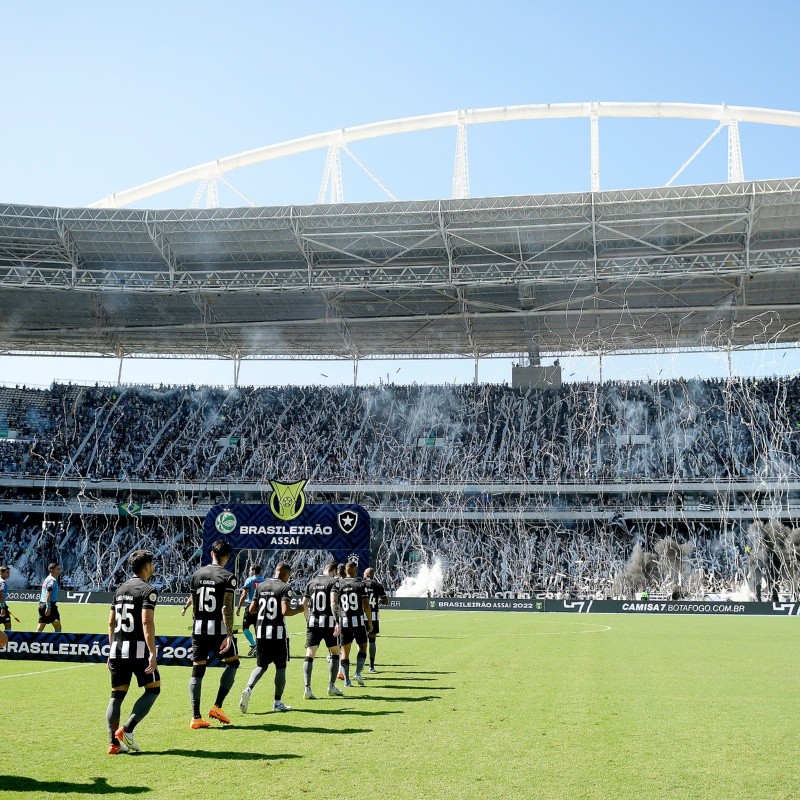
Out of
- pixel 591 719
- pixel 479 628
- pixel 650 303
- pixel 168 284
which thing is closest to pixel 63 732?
pixel 591 719

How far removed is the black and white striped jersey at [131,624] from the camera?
28.1 ft

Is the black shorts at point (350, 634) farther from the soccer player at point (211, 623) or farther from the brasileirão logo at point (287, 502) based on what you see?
the brasileirão logo at point (287, 502)

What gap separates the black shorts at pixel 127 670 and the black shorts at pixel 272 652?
2530mm

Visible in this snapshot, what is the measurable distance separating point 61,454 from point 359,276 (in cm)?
2250

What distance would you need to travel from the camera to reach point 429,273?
152ft

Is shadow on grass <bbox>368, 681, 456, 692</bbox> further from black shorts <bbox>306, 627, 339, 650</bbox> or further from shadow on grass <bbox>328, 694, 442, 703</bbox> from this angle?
black shorts <bbox>306, 627, 339, 650</bbox>

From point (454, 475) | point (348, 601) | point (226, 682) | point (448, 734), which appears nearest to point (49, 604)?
point (348, 601)

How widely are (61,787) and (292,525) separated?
20686mm

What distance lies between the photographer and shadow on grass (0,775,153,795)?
6.77 m

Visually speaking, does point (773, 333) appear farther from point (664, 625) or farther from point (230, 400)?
point (230, 400)

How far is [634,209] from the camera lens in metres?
42.2

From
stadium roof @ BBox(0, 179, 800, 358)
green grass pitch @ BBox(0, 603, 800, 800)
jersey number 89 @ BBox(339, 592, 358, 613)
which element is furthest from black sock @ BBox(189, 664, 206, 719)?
stadium roof @ BBox(0, 179, 800, 358)

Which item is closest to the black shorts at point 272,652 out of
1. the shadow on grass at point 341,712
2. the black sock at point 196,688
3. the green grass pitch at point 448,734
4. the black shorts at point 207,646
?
the green grass pitch at point 448,734

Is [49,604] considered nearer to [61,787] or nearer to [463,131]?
[61,787]
